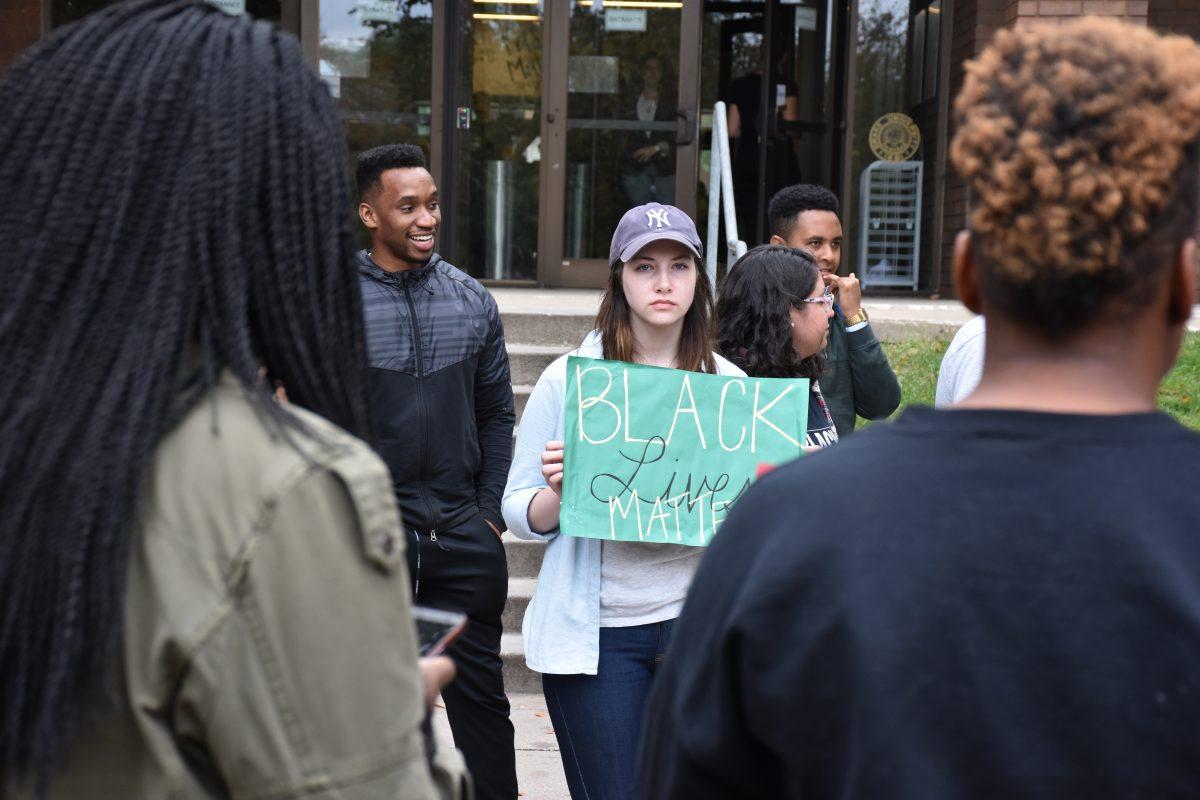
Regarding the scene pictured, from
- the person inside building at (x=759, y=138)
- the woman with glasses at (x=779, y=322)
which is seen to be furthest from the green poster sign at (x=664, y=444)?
the person inside building at (x=759, y=138)

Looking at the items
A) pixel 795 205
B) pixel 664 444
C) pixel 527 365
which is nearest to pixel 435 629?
pixel 664 444

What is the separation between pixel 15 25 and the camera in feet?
33.4

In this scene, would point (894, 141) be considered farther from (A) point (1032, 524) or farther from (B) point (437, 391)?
(A) point (1032, 524)

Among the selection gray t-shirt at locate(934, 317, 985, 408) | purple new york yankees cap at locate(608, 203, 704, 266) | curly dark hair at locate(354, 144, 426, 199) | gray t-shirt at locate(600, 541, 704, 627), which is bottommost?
gray t-shirt at locate(600, 541, 704, 627)

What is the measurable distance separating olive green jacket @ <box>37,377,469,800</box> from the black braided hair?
0.04 metres

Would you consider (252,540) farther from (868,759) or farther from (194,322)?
(868,759)

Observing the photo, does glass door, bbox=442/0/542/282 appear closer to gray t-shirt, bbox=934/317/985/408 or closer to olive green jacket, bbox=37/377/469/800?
gray t-shirt, bbox=934/317/985/408

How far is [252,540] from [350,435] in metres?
0.24

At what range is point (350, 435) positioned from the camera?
143 centimetres

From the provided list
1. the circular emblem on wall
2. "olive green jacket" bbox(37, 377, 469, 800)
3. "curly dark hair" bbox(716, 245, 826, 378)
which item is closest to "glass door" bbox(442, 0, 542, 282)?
the circular emblem on wall

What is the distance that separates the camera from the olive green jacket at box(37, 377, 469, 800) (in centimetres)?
121

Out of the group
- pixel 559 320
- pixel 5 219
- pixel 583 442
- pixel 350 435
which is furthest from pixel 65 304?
pixel 559 320

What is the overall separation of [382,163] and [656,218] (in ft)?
4.94

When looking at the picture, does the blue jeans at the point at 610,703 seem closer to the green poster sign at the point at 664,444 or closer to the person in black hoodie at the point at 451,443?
the green poster sign at the point at 664,444
